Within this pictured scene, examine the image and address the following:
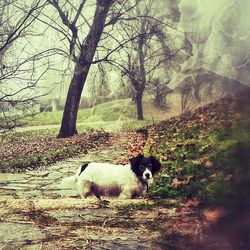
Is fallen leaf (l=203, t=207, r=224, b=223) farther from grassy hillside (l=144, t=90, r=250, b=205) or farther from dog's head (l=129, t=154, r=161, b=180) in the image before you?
dog's head (l=129, t=154, r=161, b=180)

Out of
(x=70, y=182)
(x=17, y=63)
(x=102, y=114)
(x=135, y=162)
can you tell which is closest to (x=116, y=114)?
(x=102, y=114)

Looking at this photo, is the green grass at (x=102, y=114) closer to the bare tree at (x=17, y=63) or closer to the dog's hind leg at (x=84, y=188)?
the bare tree at (x=17, y=63)

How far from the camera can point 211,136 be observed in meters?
4.24

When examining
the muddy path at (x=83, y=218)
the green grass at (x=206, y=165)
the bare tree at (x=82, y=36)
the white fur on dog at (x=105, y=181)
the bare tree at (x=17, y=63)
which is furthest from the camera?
the bare tree at (x=17, y=63)

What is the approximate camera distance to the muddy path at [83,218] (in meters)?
4.02

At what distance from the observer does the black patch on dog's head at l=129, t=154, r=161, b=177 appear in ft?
13.8

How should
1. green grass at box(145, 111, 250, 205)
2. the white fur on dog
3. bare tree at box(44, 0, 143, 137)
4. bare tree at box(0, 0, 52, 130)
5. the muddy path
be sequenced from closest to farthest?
the muddy path → green grass at box(145, 111, 250, 205) → the white fur on dog → bare tree at box(44, 0, 143, 137) → bare tree at box(0, 0, 52, 130)

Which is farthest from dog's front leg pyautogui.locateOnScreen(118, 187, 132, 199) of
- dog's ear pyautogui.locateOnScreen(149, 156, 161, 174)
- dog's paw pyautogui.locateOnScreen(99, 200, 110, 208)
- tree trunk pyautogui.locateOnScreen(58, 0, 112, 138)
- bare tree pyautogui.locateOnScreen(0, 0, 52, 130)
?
bare tree pyautogui.locateOnScreen(0, 0, 52, 130)

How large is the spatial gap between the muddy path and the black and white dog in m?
→ 0.06

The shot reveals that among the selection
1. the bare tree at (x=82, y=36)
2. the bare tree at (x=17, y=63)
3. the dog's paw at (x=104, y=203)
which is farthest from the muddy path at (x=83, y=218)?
the bare tree at (x=17, y=63)

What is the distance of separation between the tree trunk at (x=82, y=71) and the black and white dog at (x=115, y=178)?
1.22 ft

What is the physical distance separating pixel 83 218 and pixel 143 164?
0.63 metres

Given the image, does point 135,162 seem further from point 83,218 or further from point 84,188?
point 83,218

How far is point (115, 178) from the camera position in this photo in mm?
4305
